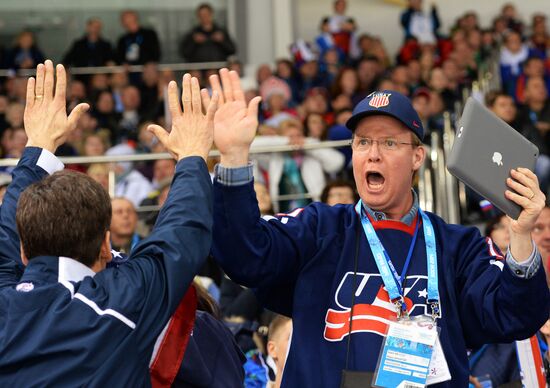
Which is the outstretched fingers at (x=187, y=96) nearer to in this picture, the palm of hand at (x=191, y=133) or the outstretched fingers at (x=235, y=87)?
the palm of hand at (x=191, y=133)

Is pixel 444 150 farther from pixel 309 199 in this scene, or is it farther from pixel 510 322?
pixel 510 322

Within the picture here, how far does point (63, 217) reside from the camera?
3588 millimetres

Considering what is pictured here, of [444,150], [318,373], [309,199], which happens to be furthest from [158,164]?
[318,373]

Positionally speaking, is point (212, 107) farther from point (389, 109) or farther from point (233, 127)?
point (389, 109)

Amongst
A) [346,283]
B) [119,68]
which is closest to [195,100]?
[346,283]

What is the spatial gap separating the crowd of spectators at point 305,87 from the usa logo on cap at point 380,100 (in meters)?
4.30

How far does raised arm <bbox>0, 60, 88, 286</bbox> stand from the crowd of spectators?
456 cm

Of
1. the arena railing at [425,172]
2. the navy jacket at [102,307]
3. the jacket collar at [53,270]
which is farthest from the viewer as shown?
the arena railing at [425,172]

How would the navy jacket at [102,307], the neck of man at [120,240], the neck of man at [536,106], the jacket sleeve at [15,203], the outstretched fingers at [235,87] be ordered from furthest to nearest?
the neck of man at [536,106], the neck of man at [120,240], the outstretched fingers at [235,87], the jacket sleeve at [15,203], the navy jacket at [102,307]

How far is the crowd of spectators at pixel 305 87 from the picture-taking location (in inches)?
422

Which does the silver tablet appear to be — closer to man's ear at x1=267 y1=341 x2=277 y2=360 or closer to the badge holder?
the badge holder

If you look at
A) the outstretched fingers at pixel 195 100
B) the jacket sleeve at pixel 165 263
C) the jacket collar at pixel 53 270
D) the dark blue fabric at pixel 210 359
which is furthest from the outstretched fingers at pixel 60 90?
the dark blue fabric at pixel 210 359

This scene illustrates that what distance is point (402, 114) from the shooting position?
14.5 feet

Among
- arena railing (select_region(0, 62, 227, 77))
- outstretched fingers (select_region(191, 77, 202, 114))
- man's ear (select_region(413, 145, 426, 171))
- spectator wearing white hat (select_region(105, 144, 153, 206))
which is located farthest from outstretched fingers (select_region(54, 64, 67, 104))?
arena railing (select_region(0, 62, 227, 77))
